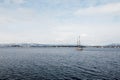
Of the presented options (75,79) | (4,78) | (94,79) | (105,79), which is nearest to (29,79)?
(4,78)

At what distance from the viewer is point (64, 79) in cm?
4184

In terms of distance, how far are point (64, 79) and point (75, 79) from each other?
3.02m

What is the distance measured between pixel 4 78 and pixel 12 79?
9.24 feet

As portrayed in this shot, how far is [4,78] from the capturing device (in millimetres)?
42281

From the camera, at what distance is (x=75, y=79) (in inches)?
1651

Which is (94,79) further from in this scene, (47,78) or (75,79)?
(47,78)

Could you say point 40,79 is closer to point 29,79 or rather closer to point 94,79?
point 29,79

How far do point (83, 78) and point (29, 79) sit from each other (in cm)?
1487

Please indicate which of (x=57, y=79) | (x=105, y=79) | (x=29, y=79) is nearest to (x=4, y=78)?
(x=29, y=79)

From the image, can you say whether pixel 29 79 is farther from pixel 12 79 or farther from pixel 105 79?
pixel 105 79

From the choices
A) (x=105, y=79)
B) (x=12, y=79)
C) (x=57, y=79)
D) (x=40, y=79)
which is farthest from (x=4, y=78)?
(x=105, y=79)

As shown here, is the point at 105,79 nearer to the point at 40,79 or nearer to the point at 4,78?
the point at 40,79

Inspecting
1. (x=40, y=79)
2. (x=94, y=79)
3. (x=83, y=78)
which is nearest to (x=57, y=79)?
(x=40, y=79)

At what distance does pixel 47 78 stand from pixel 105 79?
1579 cm
